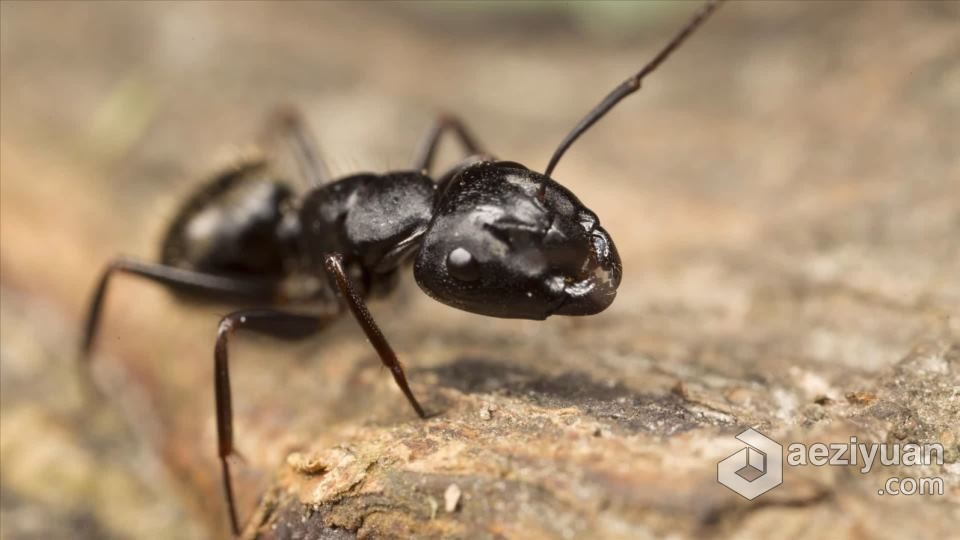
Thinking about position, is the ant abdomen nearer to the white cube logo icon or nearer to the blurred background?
the blurred background

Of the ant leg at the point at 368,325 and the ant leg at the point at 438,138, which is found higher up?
the ant leg at the point at 438,138

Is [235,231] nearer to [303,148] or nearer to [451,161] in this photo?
[303,148]

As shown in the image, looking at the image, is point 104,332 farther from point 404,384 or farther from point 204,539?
point 404,384

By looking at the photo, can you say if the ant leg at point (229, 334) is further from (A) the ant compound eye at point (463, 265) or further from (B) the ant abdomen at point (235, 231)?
(A) the ant compound eye at point (463, 265)

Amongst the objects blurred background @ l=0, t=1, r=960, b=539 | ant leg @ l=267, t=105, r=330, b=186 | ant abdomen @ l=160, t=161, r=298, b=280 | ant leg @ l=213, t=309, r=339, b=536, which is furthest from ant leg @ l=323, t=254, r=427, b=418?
ant leg @ l=267, t=105, r=330, b=186

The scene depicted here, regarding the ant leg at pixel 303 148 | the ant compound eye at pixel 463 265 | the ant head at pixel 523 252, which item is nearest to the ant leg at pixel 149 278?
the ant leg at pixel 303 148
